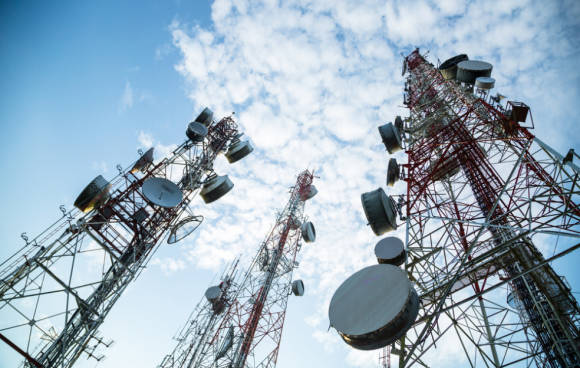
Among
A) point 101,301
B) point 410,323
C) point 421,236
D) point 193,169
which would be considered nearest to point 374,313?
point 410,323

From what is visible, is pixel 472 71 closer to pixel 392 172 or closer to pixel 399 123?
pixel 399 123

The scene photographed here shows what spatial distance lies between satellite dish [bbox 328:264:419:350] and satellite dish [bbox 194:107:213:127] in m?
14.2

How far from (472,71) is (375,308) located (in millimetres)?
13535

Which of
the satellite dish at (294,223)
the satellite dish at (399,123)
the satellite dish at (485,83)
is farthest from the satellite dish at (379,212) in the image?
the satellite dish at (294,223)

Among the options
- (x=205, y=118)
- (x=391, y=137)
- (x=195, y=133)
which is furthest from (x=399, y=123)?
(x=205, y=118)

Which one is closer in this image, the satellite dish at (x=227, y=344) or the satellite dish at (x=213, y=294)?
the satellite dish at (x=227, y=344)

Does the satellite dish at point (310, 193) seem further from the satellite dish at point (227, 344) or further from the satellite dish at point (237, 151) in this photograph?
the satellite dish at point (227, 344)

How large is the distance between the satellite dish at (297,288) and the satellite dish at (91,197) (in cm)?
1436

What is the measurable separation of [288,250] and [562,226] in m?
17.7

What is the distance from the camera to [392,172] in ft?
43.4

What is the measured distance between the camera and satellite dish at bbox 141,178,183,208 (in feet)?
43.3

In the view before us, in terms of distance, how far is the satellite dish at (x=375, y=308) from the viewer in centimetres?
661

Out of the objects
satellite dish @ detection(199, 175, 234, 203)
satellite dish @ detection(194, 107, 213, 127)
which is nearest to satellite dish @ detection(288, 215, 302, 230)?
satellite dish @ detection(199, 175, 234, 203)

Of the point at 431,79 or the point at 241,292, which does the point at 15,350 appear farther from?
the point at 431,79
